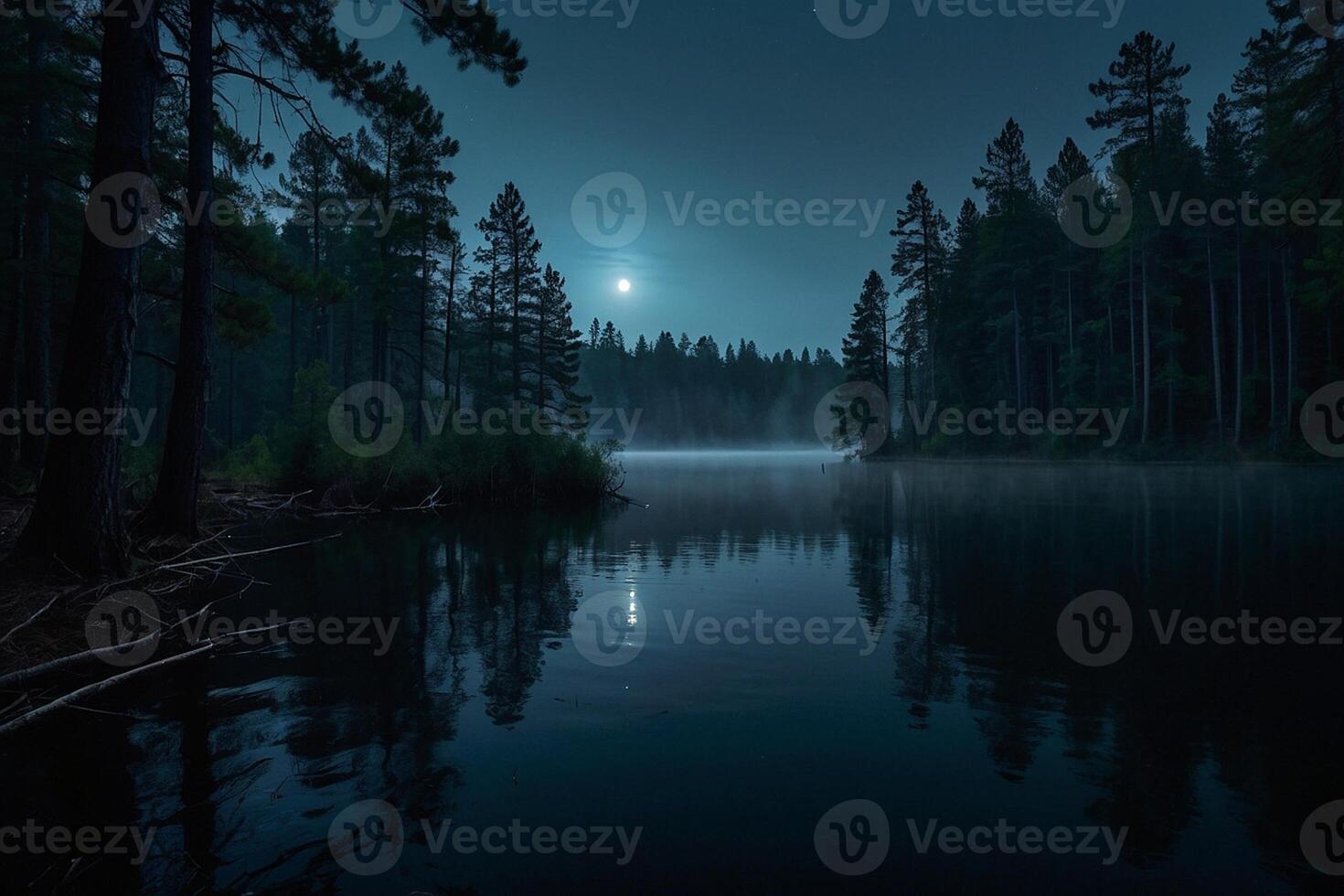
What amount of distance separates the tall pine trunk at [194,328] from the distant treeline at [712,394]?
5751 inches

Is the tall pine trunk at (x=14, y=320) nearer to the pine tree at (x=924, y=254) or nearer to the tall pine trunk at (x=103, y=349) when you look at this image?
the tall pine trunk at (x=103, y=349)

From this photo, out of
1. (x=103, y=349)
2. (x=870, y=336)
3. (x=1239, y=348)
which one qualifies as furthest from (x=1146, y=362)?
(x=103, y=349)

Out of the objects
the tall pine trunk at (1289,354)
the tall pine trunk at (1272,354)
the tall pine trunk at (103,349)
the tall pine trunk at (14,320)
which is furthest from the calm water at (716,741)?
the tall pine trunk at (1272,354)

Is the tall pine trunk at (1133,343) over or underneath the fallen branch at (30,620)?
over

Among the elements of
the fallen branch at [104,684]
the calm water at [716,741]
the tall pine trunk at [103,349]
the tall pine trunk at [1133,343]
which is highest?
the tall pine trunk at [1133,343]

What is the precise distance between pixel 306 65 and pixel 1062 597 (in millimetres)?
15984

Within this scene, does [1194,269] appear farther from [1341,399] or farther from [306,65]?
[306,65]

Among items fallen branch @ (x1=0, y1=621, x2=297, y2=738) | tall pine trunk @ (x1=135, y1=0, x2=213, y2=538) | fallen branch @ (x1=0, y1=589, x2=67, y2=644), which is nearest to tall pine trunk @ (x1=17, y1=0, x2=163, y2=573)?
fallen branch @ (x1=0, y1=589, x2=67, y2=644)

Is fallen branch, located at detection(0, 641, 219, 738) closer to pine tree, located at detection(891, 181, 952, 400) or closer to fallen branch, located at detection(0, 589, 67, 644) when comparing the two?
fallen branch, located at detection(0, 589, 67, 644)

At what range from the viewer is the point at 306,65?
11750 millimetres

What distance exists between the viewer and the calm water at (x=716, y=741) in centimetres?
333

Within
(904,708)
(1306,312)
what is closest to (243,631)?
(904,708)

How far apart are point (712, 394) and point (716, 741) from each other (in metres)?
158

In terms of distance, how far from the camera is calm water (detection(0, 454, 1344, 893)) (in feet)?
10.9
